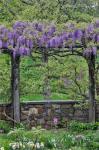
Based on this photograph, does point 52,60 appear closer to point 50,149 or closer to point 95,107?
point 95,107

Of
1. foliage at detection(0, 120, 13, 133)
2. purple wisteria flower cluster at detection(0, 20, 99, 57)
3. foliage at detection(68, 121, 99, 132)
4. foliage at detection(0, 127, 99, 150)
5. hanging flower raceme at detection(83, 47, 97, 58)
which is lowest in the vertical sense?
foliage at detection(0, 120, 13, 133)

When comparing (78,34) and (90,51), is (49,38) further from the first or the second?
(90,51)

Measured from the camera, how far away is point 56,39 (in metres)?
13.0

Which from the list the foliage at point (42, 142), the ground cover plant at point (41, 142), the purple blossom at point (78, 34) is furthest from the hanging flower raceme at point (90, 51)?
the foliage at point (42, 142)

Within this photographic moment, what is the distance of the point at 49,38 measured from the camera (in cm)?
1318

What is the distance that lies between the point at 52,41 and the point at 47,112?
2.10 meters

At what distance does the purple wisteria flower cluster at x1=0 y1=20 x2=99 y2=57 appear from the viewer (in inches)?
513

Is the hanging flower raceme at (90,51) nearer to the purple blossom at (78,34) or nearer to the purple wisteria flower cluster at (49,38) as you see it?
the purple wisteria flower cluster at (49,38)

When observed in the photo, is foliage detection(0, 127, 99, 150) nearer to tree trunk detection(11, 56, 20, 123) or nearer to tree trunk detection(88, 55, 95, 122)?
tree trunk detection(88, 55, 95, 122)

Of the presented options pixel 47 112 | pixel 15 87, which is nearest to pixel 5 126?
pixel 15 87

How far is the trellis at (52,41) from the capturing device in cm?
1305

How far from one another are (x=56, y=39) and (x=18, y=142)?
565 centimetres

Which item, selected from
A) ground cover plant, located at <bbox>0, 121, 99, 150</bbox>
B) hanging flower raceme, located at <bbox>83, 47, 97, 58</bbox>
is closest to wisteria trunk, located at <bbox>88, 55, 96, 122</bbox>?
hanging flower raceme, located at <bbox>83, 47, 97, 58</bbox>

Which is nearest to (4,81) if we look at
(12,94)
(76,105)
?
(12,94)
